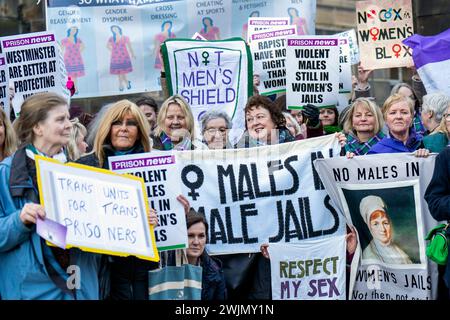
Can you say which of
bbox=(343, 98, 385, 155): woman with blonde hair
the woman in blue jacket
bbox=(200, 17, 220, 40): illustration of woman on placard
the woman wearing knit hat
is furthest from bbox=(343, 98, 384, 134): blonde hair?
bbox=(200, 17, 220, 40): illustration of woman on placard

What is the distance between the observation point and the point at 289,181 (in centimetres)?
971

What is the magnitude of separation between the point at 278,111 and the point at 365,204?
116cm

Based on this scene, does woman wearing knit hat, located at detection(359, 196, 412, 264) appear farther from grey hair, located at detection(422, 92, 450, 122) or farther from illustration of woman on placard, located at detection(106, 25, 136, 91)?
illustration of woman on placard, located at detection(106, 25, 136, 91)

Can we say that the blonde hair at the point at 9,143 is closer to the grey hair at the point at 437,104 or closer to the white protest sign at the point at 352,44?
the grey hair at the point at 437,104

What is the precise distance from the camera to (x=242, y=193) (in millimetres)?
9727

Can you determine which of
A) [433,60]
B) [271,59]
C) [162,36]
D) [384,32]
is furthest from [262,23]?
[433,60]

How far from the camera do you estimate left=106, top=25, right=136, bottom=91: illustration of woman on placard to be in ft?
45.0

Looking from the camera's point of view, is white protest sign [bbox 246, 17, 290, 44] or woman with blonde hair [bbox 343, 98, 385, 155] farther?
white protest sign [bbox 246, 17, 290, 44]

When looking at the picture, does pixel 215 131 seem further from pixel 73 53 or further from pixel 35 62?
pixel 73 53

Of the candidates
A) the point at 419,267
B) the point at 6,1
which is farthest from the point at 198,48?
the point at 6,1

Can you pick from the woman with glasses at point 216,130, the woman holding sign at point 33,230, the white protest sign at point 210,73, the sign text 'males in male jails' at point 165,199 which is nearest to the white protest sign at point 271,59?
the white protest sign at point 210,73

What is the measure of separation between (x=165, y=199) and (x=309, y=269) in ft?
4.69

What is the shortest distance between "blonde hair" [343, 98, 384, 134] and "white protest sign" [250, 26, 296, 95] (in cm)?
171

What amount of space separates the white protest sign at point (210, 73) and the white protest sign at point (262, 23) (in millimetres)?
717
